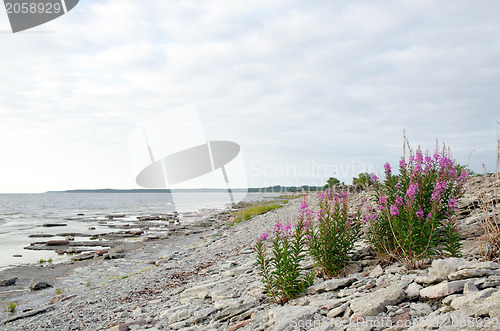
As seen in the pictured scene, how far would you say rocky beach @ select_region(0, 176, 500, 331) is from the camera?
434cm

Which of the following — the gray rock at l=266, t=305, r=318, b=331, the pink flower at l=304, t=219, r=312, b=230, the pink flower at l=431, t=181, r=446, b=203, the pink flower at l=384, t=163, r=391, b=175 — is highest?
the pink flower at l=384, t=163, r=391, b=175

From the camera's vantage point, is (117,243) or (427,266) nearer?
(427,266)

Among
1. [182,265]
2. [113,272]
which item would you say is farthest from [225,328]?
[113,272]

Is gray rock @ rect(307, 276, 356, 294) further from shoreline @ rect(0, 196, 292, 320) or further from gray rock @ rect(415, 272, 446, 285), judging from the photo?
shoreline @ rect(0, 196, 292, 320)

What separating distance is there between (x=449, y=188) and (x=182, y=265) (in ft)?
35.9

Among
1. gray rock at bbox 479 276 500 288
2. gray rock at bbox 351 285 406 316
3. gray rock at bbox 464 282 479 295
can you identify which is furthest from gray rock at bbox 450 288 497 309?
gray rock at bbox 351 285 406 316

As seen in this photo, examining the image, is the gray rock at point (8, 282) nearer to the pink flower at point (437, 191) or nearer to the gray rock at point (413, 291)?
the gray rock at point (413, 291)

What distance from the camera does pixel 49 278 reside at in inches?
587

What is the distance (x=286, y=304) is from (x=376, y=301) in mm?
1822

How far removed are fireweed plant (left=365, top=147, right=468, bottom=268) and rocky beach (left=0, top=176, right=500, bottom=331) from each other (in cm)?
35

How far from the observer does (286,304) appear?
605 cm

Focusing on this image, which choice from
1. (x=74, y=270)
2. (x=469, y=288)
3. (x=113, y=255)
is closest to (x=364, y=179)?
(x=113, y=255)

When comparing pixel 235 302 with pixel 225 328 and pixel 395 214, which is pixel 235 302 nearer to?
pixel 225 328

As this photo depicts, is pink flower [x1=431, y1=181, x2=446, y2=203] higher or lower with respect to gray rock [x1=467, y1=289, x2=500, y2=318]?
higher
